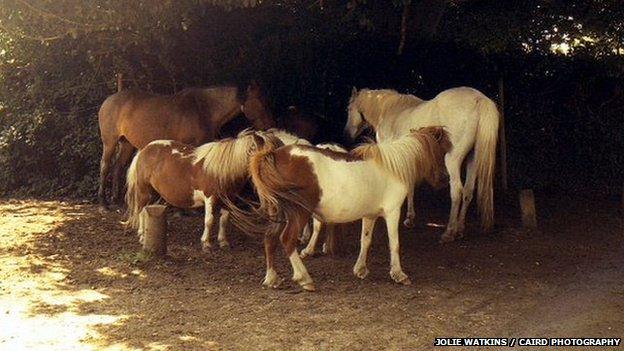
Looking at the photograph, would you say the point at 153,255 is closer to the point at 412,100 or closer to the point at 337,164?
the point at 337,164

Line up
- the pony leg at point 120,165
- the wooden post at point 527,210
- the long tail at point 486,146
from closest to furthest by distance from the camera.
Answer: the long tail at point 486,146 → the wooden post at point 527,210 → the pony leg at point 120,165

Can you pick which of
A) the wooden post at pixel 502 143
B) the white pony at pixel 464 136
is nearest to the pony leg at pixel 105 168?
the white pony at pixel 464 136

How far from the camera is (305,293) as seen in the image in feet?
18.7

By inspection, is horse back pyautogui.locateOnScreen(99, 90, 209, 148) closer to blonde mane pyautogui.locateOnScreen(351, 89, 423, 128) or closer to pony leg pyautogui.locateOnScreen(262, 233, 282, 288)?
blonde mane pyautogui.locateOnScreen(351, 89, 423, 128)

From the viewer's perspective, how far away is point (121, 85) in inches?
435

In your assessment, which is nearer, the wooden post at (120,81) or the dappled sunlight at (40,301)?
the dappled sunlight at (40,301)

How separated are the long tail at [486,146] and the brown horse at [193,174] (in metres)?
2.74

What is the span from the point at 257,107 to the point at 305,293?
4072 mm

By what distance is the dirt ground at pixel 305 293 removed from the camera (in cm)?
468

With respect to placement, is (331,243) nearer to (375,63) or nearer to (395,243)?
(395,243)

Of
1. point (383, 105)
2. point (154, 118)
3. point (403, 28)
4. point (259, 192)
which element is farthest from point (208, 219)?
point (403, 28)

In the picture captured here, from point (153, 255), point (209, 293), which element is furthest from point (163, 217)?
point (209, 293)

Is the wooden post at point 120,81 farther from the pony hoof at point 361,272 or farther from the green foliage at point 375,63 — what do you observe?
the pony hoof at point 361,272

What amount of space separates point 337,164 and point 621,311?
96.2 inches
